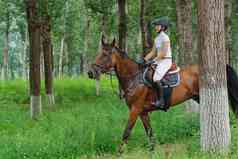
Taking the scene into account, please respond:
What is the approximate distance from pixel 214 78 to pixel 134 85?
231 centimetres

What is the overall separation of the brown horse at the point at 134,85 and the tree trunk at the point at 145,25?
11281mm

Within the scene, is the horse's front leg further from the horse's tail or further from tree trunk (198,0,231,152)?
the horse's tail

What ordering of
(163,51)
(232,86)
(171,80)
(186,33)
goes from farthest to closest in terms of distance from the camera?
(186,33) → (232,86) → (171,80) → (163,51)

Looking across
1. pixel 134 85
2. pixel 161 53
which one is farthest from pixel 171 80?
pixel 134 85

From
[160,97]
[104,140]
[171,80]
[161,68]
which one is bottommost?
[104,140]

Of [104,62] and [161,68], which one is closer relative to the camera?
[161,68]

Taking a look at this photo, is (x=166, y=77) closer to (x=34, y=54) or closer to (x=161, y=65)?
(x=161, y=65)

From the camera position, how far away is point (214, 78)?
9.39 metres

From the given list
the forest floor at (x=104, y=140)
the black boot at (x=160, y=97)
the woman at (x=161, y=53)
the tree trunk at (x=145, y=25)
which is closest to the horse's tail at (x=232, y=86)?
the forest floor at (x=104, y=140)

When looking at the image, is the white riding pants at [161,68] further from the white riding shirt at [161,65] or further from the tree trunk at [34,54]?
the tree trunk at [34,54]

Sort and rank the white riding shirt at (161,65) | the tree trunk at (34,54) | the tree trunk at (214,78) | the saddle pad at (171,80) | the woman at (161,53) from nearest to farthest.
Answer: the tree trunk at (214,78) → the woman at (161,53) → the white riding shirt at (161,65) → the saddle pad at (171,80) → the tree trunk at (34,54)

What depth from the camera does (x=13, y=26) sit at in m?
56.8

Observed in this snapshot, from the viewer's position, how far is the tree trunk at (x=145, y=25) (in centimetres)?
2474

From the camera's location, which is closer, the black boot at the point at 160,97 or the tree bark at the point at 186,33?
the black boot at the point at 160,97
